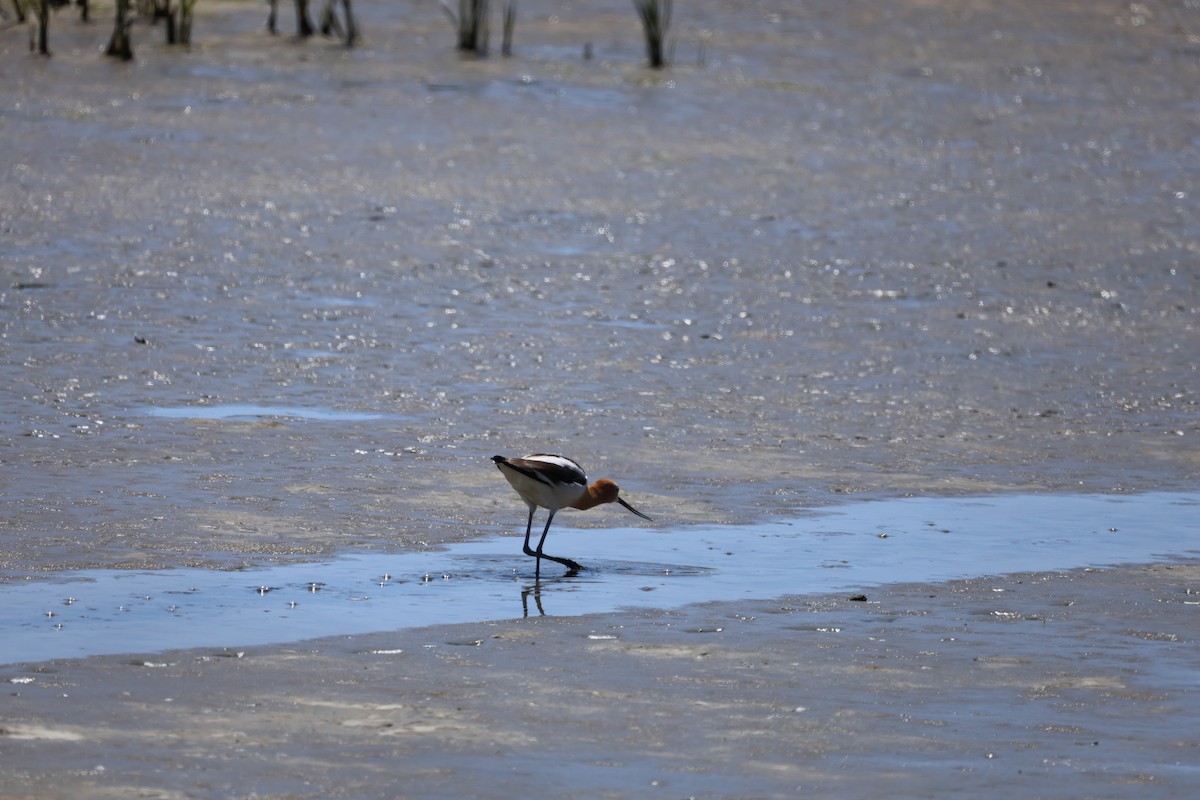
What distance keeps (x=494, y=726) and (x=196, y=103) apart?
12478mm

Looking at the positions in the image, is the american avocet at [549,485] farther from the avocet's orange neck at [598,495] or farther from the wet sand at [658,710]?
the wet sand at [658,710]

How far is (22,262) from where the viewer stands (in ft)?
39.2

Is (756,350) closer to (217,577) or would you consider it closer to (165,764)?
(217,577)

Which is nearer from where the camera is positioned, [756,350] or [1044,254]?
[756,350]

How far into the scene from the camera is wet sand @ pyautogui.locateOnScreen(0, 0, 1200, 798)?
533 centimetres

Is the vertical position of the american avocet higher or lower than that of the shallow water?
higher

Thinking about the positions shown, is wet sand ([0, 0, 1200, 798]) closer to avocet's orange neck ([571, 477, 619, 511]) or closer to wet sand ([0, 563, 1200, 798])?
wet sand ([0, 563, 1200, 798])

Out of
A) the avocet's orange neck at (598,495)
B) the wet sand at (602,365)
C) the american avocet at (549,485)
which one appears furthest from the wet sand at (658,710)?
the avocet's orange neck at (598,495)

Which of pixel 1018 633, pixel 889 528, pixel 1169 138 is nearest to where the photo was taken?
pixel 1018 633

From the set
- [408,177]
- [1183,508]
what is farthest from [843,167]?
[1183,508]

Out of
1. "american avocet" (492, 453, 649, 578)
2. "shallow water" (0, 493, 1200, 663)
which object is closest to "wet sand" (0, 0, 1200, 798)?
"shallow water" (0, 493, 1200, 663)

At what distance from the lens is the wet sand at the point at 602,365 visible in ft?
17.5

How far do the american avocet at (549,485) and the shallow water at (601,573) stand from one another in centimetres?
17

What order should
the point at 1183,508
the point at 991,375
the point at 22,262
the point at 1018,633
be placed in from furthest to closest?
the point at 22,262 → the point at 991,375 → the point at 1183,508 → the point at 1018,633
